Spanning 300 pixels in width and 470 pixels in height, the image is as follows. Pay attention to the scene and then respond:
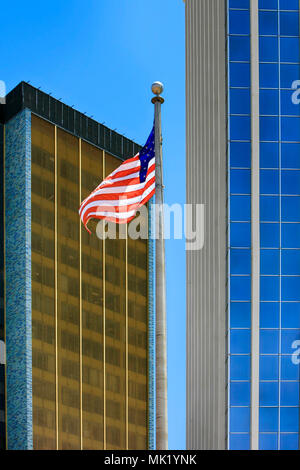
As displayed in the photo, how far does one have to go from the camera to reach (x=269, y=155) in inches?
2298

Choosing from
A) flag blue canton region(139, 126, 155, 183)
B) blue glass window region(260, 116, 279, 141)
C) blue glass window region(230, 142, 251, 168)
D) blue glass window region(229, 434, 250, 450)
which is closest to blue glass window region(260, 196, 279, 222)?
blue glass window region(230, 142, 251, 168)

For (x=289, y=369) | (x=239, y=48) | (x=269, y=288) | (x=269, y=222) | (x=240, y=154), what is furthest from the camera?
(x=239, y=48)

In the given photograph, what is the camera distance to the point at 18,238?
9006cm

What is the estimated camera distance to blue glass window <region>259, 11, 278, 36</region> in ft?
194

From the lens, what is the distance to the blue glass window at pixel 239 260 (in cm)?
5759

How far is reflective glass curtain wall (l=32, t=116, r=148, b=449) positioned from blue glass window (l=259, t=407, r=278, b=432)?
116 ft

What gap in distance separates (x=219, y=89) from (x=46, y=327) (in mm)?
39029

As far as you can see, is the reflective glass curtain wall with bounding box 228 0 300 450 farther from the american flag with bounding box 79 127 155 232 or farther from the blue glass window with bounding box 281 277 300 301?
the american flag with bounding box 79 127 155 232

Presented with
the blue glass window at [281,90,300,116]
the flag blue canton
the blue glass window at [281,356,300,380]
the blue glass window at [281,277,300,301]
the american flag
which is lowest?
the blue glass window at [281,356,300,380]

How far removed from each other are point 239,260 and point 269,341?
18.9 feet

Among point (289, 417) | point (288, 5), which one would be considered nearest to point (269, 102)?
point (288, 5)

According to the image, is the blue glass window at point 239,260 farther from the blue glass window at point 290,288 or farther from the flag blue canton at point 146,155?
the flag blue canton at point 146,155

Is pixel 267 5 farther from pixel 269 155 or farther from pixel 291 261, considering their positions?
pixel 291 261
